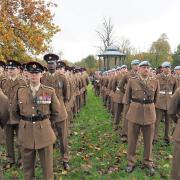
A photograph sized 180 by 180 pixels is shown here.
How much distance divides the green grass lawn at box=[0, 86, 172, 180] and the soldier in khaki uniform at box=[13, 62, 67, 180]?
1175 mm

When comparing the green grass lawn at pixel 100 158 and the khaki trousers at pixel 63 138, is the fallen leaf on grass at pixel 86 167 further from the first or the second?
the khaki trousers at pixel 63 138

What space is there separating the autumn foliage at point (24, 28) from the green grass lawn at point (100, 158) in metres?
12.5

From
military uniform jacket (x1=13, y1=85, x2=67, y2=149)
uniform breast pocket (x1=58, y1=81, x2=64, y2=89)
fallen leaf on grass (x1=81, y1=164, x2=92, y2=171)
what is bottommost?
fallen leaf on grass (x1=81, y1=164, x2=92, y2=171)

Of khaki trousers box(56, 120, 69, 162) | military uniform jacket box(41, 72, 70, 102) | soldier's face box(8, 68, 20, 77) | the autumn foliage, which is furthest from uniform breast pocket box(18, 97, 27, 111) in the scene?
the autumn foliage

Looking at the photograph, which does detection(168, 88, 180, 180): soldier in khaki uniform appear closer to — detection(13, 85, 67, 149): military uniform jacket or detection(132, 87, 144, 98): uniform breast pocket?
detection(132, 87, 144, 98): uniform breast pocket

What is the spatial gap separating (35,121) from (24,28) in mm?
19520

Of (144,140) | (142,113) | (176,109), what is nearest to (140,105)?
(142,113)

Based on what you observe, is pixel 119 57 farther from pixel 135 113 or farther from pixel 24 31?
pixel 135 113

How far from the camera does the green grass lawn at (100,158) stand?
669 cm

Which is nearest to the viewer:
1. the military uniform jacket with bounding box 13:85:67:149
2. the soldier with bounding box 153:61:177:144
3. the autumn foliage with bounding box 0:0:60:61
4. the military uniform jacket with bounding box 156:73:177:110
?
the military uniform jacket with bounding box 13:85:67:149

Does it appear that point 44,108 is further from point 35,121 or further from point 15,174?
point 15,174

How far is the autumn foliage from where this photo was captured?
22.0 meters

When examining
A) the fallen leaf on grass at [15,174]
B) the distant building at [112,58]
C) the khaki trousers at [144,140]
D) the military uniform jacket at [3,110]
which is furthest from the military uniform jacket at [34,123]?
the distant building at [112,58]

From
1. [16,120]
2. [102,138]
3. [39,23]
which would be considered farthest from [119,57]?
[16,120]
